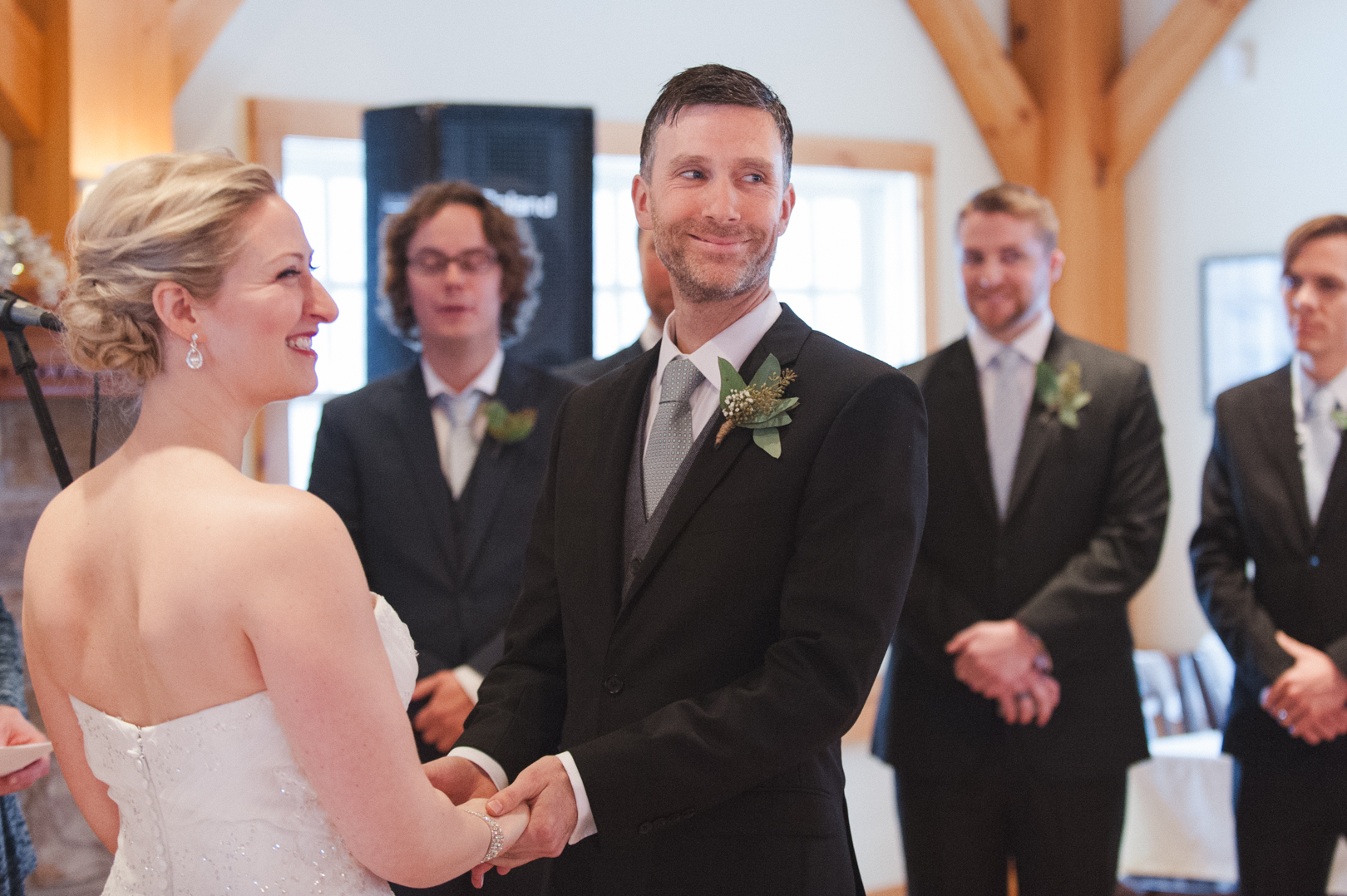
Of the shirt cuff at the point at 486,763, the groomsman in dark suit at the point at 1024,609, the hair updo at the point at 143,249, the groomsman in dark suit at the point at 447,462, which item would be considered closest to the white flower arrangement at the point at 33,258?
the groomsman in dark suit at the point at 447,462

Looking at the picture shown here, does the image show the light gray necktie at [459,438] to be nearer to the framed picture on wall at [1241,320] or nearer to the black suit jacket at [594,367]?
the black suit jacket at [594,367]

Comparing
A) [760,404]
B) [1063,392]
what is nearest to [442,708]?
[760,404]

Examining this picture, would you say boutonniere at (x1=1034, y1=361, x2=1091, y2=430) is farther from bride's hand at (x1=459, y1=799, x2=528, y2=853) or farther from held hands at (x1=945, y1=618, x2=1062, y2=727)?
bride's hand at (x1=459, y1=799, x2=528, y2=853)

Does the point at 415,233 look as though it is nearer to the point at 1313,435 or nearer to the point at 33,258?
the point at 33,258

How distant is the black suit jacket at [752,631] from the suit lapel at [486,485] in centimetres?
103

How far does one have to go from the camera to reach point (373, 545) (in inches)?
103

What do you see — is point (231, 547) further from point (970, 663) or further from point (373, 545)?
point (970, 663)

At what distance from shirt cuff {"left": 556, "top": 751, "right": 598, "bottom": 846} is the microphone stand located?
2.56 feet

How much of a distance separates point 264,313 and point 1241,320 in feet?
16.3

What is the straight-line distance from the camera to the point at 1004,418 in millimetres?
2873

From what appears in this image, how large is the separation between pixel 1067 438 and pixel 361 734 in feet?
6.62

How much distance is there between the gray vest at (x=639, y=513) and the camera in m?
1.61

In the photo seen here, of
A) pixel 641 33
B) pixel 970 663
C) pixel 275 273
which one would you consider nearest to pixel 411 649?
pixel 275 273

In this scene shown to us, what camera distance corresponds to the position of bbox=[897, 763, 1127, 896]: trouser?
2643 mm
